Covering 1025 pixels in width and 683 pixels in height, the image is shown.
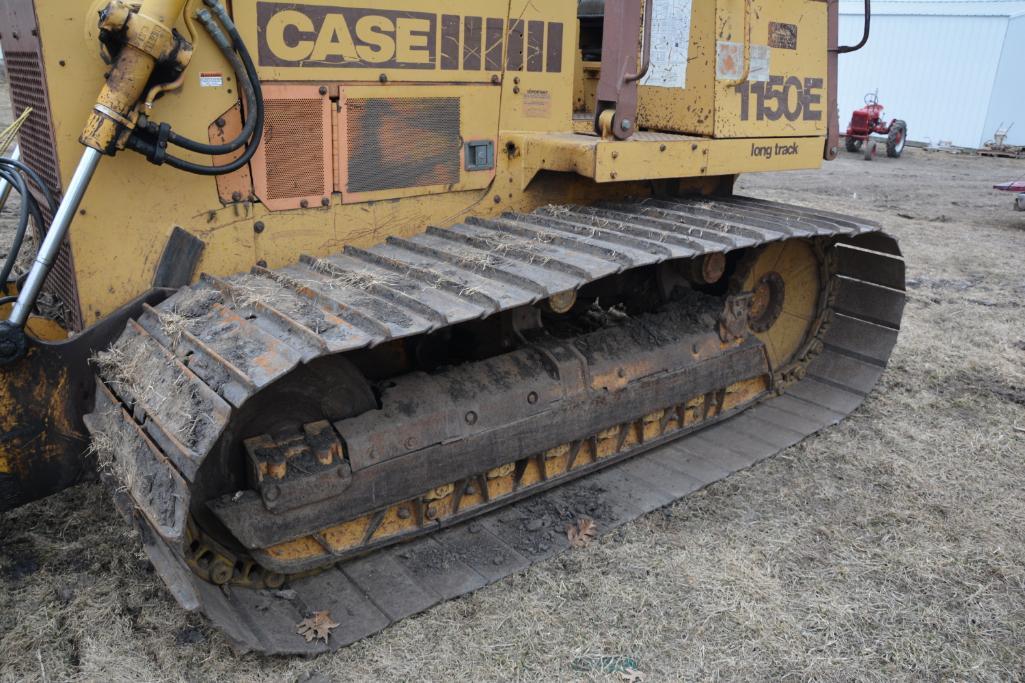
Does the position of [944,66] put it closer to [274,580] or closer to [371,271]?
[371,271]

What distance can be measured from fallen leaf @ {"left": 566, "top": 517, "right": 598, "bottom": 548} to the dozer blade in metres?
0.02

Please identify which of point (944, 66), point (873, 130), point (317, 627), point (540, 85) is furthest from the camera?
point (944, 66)

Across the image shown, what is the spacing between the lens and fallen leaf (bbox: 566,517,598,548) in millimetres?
3754

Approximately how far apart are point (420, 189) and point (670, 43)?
151 cm

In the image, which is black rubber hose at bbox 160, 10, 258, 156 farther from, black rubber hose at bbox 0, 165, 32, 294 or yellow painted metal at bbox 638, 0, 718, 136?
yellow painted metal at bbox 638, 0, 718, 136

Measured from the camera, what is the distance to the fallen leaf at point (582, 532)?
3.75m

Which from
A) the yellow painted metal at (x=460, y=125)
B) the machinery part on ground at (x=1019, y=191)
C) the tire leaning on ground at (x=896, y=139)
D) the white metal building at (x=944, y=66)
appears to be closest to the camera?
the yellow painted metal at (x=460, y=125)

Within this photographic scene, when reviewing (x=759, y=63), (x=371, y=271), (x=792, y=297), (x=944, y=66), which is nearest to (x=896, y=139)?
(x=944, y=66)

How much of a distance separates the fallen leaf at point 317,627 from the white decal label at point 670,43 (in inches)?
118

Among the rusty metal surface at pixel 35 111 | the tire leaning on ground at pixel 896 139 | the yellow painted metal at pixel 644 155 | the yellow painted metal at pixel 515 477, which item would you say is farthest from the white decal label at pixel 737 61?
the tire leaning on ground at pixel 896 139

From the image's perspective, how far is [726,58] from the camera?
13.9 feet

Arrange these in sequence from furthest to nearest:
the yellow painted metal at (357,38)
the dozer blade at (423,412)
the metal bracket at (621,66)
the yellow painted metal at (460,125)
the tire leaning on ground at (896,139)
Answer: the tire leaning on ground at (896,139) → the metal bracket at (621,66) → the yellow painted metal at (460,125) → the yellow painted metal at (357,38) → the dozer blade at (423,412)

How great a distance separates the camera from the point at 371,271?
10.9ft

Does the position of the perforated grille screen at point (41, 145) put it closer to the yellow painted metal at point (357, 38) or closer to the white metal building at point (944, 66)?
the yellow painted metal at point (357, 38)
